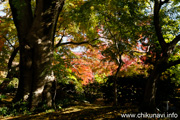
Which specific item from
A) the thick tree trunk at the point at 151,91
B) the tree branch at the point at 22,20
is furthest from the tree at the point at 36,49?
the thick tree trunk at the point at 151,91

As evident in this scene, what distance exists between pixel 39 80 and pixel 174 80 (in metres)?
6.12

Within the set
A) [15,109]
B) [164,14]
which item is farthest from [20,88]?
[164,14]

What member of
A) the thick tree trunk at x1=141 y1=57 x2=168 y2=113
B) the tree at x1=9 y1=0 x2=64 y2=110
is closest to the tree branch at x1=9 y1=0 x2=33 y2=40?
the tree at x1=9 y1=0 x2=64 y2=110

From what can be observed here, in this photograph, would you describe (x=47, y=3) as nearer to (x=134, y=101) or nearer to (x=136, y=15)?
(x=136, y=15)

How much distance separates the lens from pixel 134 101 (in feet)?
24.4

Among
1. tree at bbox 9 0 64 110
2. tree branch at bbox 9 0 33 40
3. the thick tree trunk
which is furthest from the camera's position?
tree branch at bbox 9 0 33 40

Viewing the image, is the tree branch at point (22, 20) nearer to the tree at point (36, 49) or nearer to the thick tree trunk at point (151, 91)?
the tree at point (36, 49)

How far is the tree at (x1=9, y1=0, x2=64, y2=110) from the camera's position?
18.3 ft

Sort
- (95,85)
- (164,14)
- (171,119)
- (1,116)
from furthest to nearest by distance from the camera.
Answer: (95,85)
(164,14)
(1,116)
(171,119)

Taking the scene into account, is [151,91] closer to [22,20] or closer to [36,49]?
[36,49]

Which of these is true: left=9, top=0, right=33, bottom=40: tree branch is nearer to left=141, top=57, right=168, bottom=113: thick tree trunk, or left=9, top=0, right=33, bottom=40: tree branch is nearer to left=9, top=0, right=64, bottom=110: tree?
left=9, top=0, right=64, bottom=110: tree

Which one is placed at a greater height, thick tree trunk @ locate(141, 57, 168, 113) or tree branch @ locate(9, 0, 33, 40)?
tree branch @ locate(9, 0, 33, 40)

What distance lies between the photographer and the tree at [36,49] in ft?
18.3

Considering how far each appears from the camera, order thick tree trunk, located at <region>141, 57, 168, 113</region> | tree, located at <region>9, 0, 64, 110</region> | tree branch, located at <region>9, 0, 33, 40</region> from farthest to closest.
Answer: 1. tree branch, located at <region>9, 0, 33, 40</region>
2. tree, located at <region>9, 0, 64, 110</region>
3. thick tree trunk, located at <region>141, 57, 168, 113</region>
